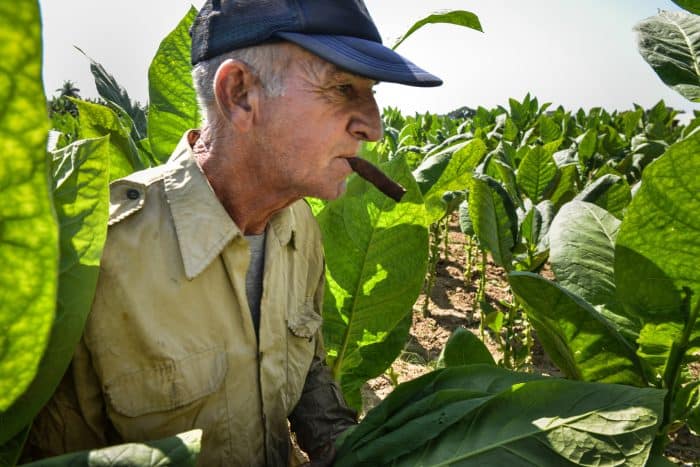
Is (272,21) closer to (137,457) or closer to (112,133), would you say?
(112,133)

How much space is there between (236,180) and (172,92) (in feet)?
1.72

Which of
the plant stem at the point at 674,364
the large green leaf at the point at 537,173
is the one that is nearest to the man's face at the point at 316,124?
the plant stem at the point at 674,364

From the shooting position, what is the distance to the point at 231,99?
1.38 metres

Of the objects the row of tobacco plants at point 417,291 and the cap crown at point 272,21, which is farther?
the cap crown at point 272,21

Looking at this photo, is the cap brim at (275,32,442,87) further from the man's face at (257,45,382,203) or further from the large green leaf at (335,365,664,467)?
the large green leaf at (335,365,664,467)

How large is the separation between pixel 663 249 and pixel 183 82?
1330 mm

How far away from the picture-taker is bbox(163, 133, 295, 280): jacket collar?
1.32 metres

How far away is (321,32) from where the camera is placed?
1.29 metres

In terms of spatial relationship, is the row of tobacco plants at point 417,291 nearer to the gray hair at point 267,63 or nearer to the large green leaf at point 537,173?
the gray hair at point 267,63

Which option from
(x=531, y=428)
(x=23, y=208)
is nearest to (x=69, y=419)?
(x=531, y=428)

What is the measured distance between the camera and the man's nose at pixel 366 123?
1.37 meters

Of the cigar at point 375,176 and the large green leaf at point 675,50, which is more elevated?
the large green leaf at point 675,50

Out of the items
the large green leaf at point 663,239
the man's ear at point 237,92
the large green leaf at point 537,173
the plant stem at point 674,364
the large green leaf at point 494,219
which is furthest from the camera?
the large green leaf at point 537,173

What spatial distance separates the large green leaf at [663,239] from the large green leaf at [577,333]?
7cm
